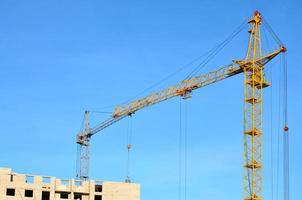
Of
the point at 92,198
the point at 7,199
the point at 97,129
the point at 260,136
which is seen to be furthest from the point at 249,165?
the point at 97,129

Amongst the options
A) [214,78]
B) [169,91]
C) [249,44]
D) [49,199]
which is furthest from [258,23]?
[49,199]

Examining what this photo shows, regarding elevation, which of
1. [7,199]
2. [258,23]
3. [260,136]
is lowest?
[7,199]

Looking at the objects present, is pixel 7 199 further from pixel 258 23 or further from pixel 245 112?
pixel 258 23

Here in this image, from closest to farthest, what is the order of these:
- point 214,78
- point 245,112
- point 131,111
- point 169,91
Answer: point 245,112
point 214,78
point 169,91
point 131,111

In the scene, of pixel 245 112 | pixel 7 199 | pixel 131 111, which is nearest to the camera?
pixel 7 199

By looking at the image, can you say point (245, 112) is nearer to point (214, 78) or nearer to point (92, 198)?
point (214, 78)

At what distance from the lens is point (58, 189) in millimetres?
132500

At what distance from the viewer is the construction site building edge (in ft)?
416

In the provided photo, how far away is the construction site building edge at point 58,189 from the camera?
416 ft

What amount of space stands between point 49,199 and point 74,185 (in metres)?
6.43

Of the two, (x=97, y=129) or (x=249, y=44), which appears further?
(x=97, y=129)

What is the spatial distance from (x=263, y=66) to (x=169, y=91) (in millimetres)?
25111

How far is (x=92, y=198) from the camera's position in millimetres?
135250

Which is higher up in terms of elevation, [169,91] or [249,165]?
[169,91]
